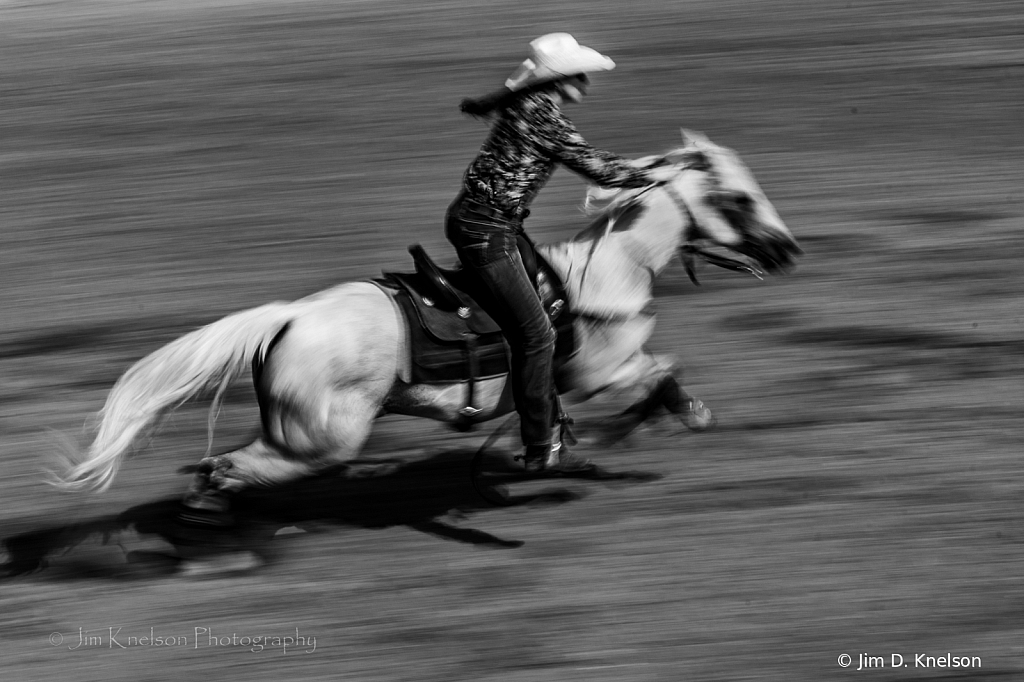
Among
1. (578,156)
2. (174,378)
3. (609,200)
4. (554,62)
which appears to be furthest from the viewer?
(609,200)

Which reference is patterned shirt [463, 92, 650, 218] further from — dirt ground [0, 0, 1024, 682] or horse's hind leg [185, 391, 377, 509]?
dirt ground [0, 0, 1024, 682]

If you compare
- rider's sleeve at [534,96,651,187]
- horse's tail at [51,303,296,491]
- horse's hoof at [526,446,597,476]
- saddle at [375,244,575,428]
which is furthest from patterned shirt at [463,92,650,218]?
horse's hoof at [526,446,597,476]

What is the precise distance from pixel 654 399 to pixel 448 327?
1258 millimetres

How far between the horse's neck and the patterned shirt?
507mm

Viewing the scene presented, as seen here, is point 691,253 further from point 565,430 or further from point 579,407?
point 579,407

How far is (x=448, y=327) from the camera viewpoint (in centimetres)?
507

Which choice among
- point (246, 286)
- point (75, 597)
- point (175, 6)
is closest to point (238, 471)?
point (75, 597)

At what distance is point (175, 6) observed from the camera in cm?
1600

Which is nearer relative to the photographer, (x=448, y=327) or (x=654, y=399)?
(x=448, y=327)

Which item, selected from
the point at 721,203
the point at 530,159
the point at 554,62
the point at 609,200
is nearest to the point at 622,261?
the point at 609,200

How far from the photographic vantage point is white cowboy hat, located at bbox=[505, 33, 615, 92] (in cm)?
462

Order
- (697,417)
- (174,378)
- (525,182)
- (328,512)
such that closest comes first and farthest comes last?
(525,182) → (174,378) → (328,512) → (697,417)

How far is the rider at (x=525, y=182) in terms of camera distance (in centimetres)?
470

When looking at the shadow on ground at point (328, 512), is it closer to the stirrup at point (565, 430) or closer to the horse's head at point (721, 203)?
the stirrup at point (565, 430)
